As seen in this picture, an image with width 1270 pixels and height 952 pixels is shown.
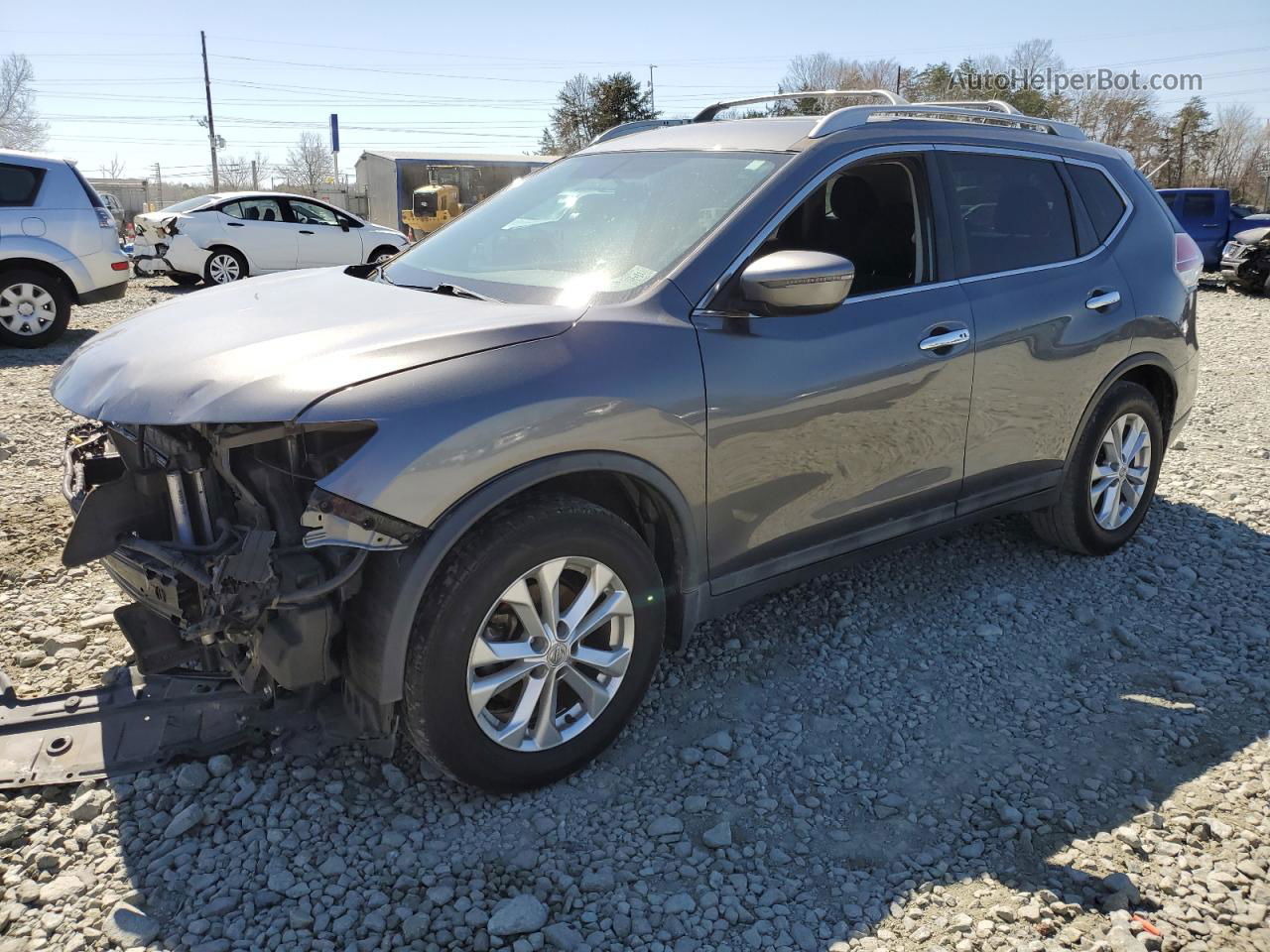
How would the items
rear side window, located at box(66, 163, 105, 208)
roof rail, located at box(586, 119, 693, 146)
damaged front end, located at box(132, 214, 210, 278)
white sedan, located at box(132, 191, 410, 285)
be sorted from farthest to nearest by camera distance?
white sedan, located at box(132, 191, 410, 285), damaged front end, located at box(132, 214, 210, 278), rear side window, located at box(66, 163, 105, 208), roof rail, located at box(586, 119, 693, 146)

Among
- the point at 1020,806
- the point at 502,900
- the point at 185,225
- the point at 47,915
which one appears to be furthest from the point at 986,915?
the point at 185,225

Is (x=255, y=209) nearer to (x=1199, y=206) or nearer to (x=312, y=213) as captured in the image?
(x=312, y=213)

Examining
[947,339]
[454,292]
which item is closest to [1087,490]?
[947,339]

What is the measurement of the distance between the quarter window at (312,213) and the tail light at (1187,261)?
14.1 meters

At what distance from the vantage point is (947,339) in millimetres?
3484

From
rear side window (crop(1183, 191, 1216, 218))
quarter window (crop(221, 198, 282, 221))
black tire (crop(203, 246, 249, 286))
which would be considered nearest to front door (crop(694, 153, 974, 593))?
black tire (crop(203, 246, 249, 286))

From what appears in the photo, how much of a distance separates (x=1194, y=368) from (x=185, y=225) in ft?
46.8

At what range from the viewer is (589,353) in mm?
2699

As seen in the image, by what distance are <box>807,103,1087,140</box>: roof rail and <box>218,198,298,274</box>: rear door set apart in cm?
1332

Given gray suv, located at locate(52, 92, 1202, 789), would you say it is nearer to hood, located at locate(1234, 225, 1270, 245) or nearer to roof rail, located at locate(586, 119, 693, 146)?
roof rail, located at locate(586, 119, 693, 146)

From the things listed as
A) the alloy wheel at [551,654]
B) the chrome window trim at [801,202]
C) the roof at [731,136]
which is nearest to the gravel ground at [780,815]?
the alloy wheel at [551,654]

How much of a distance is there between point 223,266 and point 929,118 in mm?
13884

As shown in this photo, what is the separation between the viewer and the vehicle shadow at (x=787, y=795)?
2.45m

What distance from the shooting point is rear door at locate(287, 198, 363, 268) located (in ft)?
51.8
